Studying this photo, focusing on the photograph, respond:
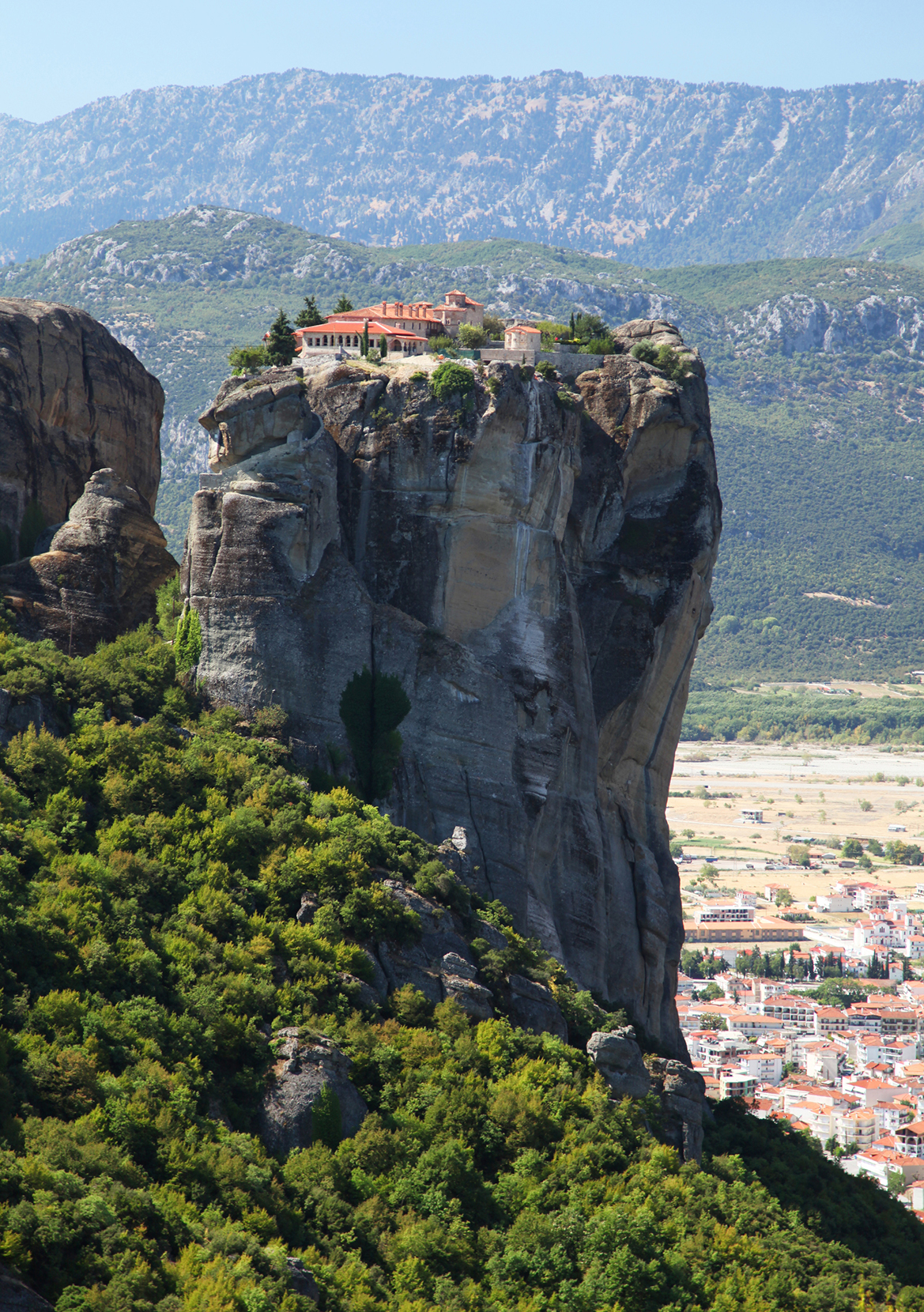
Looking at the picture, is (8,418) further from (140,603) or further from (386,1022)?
(386,1022)

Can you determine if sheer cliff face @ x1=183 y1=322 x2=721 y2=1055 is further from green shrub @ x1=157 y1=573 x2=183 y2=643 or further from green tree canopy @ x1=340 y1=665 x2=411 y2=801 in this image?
green shrub @ x1=157 y1=573 x2=183 y2=643

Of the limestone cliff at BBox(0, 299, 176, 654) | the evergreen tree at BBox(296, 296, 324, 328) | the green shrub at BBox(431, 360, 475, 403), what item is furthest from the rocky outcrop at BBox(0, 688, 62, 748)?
the evergreen tree at BBox(296, 296, 324, 328)

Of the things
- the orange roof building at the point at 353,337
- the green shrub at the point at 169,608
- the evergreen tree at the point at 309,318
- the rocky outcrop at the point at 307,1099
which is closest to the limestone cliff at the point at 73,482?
the green shrub at the point at 169,608

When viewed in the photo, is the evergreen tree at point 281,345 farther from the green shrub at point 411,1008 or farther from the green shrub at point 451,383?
the green shrub at point 411,1008

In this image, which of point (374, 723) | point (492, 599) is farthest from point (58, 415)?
point (492, 599)

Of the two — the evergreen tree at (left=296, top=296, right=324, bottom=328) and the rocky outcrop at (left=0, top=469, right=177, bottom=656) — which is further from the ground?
the evergreen tree at (left=296, top=296, right=324, bottom=328)

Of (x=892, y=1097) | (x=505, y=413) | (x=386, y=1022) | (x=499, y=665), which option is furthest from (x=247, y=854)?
(x=892, y=1097)
